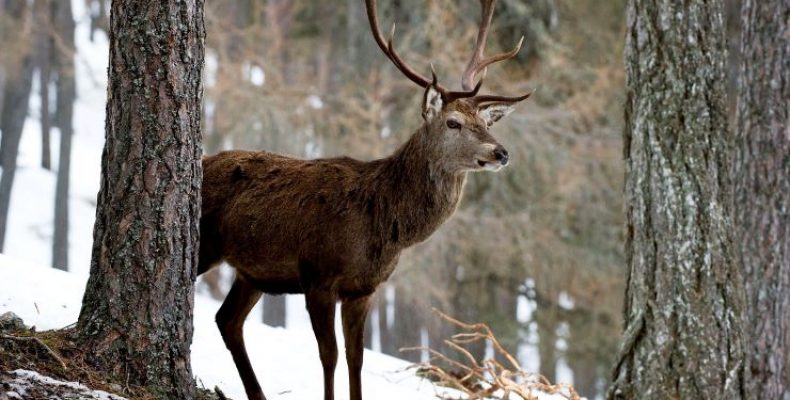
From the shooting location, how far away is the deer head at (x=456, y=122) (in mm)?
A: 6781

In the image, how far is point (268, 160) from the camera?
727 centimetres

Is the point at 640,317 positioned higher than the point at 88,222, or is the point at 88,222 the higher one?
the point at 640,317

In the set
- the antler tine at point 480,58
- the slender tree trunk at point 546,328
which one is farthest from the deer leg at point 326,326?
the slender tree trunk at point 546,328

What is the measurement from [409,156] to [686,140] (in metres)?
1.77

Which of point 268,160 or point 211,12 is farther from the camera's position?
point 211,12

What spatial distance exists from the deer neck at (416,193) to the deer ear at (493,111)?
0.44 m

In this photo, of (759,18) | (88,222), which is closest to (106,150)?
(759,18)

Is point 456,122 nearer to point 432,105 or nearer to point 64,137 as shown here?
point 432,105

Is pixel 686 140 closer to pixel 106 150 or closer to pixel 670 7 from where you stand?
pixel 670 7

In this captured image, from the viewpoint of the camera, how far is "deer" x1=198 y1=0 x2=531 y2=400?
655 centimetres

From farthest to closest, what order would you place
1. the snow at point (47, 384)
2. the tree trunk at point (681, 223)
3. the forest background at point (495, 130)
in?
the forest background at point (495, 130) < the tree trunk at point (681, 223) < the snow at point (47, 384)

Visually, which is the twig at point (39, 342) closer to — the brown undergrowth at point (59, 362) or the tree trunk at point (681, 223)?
the brown undergrowth at point (59, 362)

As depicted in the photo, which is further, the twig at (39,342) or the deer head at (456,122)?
the deer head at (456,122)

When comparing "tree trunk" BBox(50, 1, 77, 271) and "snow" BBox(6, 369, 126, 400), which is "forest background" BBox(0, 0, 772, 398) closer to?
"tree trunk" BBox(50, 1, 77, 271)
